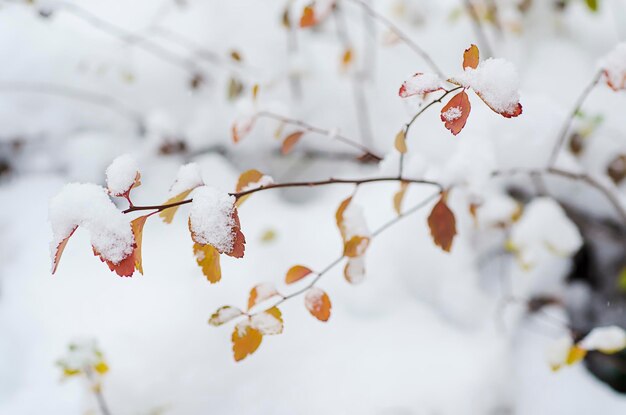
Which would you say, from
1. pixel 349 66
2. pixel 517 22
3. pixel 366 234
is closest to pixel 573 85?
pixel 517 22

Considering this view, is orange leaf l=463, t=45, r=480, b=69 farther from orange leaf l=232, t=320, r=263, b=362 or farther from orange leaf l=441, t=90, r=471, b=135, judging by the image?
orange leaf l=232, t=320, r=263, b=362

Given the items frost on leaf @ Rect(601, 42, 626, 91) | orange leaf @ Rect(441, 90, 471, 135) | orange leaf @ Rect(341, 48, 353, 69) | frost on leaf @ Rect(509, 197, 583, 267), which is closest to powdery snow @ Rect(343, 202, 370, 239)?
orange leaf @ Rect(441, 90, 471, 135)

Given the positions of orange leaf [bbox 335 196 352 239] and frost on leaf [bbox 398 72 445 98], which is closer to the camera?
frost on leaf [bbox 398 72 445 98]

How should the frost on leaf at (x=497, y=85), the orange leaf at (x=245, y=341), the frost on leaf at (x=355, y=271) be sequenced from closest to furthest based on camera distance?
1. the frost on leaf at (x=497, y=85)
2. the orange leaf at (x=245, y=341)
3. the frost on leaf at (x=355, y=271)

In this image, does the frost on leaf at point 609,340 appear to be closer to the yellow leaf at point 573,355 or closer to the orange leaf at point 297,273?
the yellow leaf at point 573,355

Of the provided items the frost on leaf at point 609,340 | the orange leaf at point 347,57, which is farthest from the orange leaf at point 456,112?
the orange leaf at point 347,57

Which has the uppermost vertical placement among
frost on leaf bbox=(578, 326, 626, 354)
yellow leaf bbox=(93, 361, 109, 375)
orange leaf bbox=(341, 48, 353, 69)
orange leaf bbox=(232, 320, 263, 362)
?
orange leaf bbox=(341, 48, 353, 69)

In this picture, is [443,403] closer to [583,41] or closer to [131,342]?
[131,342]
